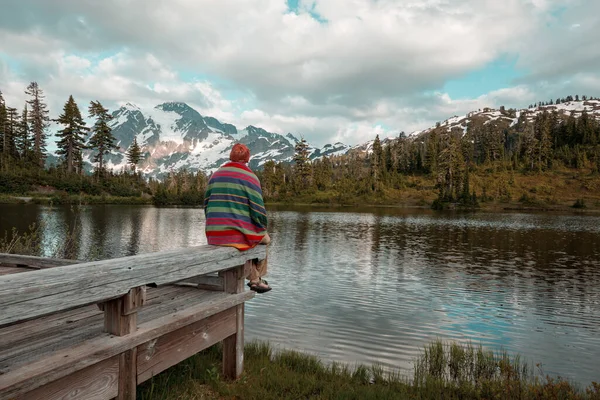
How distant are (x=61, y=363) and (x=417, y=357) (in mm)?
8323

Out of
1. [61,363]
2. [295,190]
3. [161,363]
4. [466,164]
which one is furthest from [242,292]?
[466,164]

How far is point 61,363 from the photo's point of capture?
3.36 meters

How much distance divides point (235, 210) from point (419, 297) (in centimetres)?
1219

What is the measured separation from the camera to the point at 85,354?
140 inches

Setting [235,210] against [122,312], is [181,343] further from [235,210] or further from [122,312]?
[235,210]

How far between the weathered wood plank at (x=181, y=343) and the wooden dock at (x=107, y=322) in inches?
0.5

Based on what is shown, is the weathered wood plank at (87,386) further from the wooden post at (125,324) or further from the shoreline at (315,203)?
the shoreline at (315,203)

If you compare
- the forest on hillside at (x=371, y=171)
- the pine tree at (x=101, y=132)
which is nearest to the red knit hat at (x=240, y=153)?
the forest on hillside at (x=371, y=171)

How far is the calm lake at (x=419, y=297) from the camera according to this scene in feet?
34.6

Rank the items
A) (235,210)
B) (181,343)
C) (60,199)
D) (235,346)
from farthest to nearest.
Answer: (60,199)
(235,346)
(235,210)
(181,343)

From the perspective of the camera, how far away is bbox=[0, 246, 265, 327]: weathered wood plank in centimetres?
281

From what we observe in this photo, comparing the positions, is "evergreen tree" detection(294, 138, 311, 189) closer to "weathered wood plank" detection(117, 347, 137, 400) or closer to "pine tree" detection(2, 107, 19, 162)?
"pine tree" detection(2, 107, 19, 162)

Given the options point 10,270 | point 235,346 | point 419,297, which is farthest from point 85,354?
point 419,297

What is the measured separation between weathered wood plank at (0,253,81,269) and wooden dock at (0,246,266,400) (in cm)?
187
